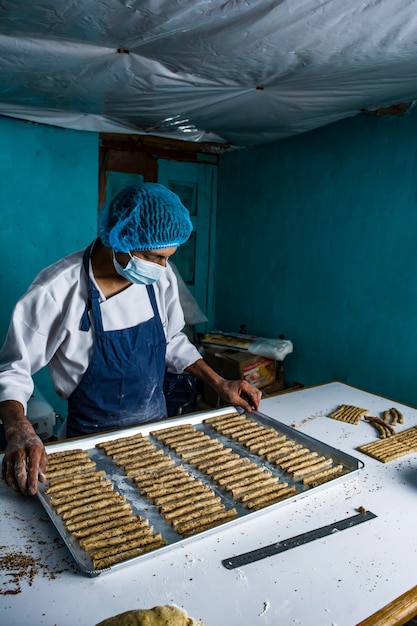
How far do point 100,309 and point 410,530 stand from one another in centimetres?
144

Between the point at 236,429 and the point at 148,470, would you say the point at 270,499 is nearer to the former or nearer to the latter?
the point at 148,470

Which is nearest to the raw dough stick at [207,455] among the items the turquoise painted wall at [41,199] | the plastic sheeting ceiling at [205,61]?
the plastic sheeting ceiling at [205,61]

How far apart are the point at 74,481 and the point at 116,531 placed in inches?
12.0

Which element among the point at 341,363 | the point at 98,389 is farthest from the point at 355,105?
the point at 98,389

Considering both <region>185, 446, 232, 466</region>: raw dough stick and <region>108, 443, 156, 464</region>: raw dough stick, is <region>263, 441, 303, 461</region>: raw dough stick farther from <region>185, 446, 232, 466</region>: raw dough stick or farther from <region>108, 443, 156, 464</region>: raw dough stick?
<region>108, 443, 156, 464</region>: raw dough stick

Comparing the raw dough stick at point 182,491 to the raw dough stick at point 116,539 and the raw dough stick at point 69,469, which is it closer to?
the raw dough stick at point 116,539

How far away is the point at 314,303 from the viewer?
13.7 ft

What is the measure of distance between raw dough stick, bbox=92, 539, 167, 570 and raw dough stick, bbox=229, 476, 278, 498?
1.08 ft

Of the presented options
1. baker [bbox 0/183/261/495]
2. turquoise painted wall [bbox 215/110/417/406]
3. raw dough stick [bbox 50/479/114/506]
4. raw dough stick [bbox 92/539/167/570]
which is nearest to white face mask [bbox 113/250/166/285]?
baker [bbox 0/183/261/495]

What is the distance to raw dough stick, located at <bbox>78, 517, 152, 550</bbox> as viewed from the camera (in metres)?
1.30

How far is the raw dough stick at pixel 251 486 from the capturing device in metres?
1.58

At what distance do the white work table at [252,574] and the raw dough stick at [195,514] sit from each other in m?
0.08

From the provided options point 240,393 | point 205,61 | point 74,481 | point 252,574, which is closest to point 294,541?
point 252,574

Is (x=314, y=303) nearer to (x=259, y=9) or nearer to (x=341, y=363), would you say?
(x=341, y=363)
